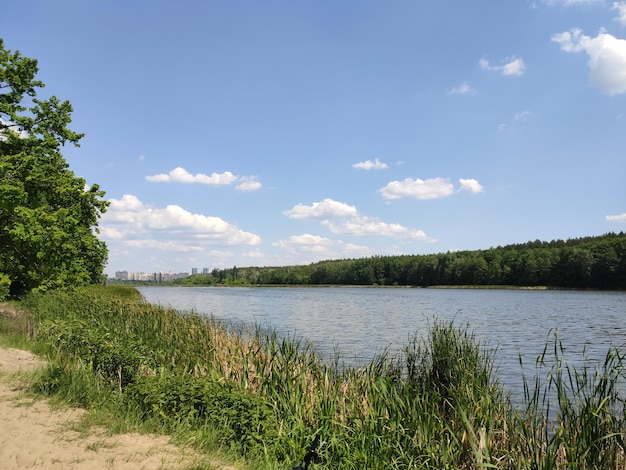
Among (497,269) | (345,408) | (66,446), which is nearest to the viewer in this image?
(66,446)

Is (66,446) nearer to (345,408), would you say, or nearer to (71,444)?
(71,444)

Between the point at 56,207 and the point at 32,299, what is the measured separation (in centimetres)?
512

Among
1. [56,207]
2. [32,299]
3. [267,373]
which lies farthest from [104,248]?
[267,373]

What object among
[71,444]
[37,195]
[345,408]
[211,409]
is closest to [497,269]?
[37,195]

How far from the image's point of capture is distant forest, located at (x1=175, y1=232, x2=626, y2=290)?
267 ft

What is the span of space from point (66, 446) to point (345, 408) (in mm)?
3953

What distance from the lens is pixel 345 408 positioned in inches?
294

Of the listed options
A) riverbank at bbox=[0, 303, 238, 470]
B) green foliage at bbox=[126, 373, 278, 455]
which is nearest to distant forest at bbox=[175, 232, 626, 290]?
green foliage at bbox=[126, 373, 278, 455]

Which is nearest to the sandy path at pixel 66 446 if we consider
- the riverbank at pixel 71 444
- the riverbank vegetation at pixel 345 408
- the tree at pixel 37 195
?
the riverbank at pixel 71 444

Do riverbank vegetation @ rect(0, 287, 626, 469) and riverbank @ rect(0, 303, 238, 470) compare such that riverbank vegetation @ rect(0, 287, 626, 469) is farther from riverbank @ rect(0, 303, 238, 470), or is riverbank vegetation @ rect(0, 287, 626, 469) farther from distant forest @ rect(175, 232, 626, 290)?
distant forest @ rect(175, 232, 626, 290)

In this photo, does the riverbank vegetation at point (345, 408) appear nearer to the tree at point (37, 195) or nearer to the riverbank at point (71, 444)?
the riverbank at point (71, 444)

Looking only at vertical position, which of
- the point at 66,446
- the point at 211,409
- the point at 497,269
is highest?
the point at 497,269

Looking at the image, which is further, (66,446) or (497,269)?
(497,269)

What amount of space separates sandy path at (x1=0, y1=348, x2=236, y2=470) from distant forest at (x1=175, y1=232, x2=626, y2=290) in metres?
89.5
